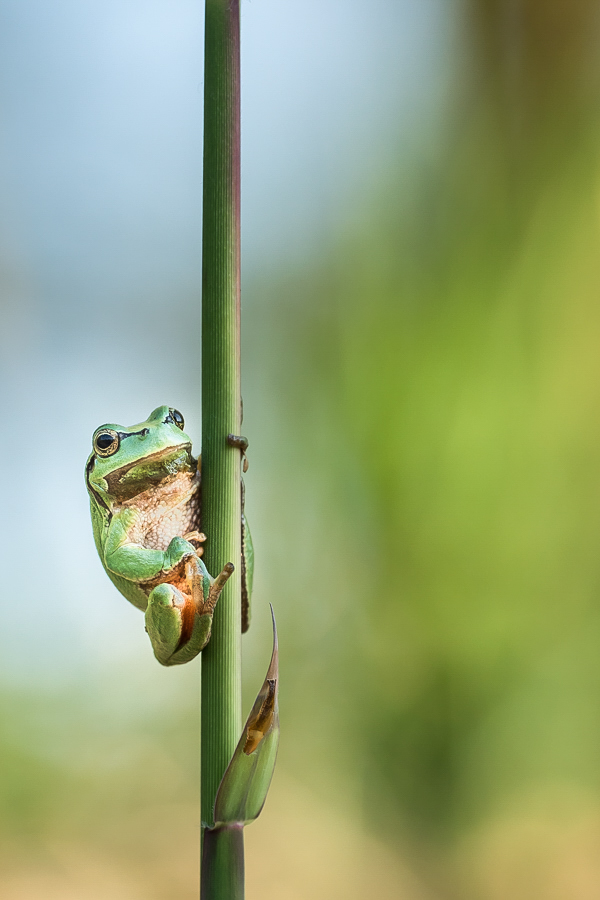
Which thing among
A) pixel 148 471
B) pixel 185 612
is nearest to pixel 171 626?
pixel 185 612

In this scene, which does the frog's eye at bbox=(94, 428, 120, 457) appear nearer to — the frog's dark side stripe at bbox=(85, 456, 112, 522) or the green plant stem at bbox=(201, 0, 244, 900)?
the frog's dark side stripe at bbox=(85, 456, 112, 522)

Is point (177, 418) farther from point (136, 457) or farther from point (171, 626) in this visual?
point (171, 626)

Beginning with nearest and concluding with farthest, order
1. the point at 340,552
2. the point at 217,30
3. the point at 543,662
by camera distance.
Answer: the point at 217,30 → the point at 543,662 → the point at 340,552

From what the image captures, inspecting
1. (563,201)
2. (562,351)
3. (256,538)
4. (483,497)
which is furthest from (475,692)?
(563,201)

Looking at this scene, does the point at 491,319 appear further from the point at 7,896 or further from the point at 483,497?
the point at 7,896

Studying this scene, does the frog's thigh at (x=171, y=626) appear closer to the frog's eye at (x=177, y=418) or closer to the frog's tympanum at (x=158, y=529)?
the frog's tympanum at (x=158, y=529)

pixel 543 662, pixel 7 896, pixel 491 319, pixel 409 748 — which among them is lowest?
pixel 7 896

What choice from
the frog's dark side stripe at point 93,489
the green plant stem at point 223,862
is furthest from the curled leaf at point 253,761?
the frog's dark side stripe at point 93,489
